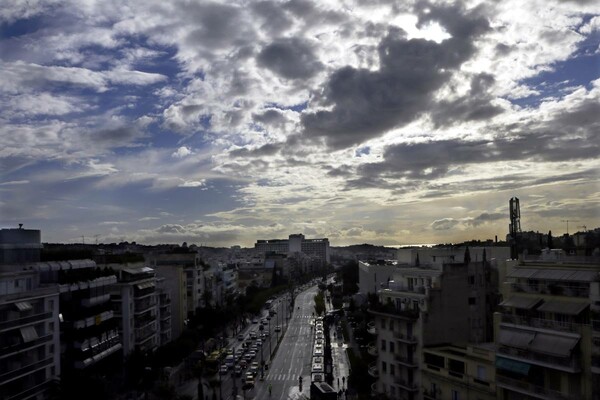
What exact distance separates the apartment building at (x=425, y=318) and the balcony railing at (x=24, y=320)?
880 cm

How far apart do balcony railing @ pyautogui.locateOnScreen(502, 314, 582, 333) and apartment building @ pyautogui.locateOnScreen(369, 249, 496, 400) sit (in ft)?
10.9

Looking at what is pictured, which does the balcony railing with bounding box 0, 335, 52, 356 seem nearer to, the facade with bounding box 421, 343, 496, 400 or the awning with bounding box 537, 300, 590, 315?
the facade with bounding box 421, 343, 496, 400

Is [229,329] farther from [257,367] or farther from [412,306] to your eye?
[412,306]

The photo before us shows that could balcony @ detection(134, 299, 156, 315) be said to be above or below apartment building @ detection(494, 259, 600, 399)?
below

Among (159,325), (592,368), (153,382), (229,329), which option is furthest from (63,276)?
(229,329)

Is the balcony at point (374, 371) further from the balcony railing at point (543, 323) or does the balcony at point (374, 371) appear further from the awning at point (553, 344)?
the awning at point (553, 344)

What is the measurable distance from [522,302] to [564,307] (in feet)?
3.45

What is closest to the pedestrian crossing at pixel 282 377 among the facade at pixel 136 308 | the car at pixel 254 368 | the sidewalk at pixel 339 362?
the car at pixel 254 368

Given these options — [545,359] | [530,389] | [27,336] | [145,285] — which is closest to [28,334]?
[27,336]

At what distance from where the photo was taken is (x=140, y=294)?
2170 cm

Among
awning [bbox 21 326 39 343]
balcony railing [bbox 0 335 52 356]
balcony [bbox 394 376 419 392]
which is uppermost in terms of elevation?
awning [bbox 21 326 39 343]

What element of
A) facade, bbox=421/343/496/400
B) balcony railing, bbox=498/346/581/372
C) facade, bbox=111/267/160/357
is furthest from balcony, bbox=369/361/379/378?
facade, bbox=111/267/160/357

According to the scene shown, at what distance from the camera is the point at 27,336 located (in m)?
14.0

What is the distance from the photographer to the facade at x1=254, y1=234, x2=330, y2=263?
142 meters
